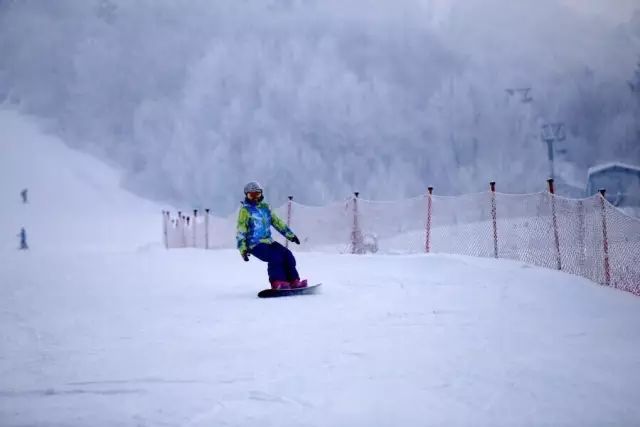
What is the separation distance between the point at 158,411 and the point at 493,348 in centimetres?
237

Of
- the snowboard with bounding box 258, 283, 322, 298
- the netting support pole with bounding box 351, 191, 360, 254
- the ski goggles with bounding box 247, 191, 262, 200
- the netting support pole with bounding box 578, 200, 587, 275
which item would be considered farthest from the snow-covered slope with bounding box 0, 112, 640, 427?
the netting support pole with bounding box 351, 191, 360, 254

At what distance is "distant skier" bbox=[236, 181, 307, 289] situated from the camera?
7.80 m

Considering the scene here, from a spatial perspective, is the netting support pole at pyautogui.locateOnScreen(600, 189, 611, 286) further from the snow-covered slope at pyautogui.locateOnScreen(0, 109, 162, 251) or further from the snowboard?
the snow-covered slope at pyautogui.locateOnScreen(0, 109, 162, 251)

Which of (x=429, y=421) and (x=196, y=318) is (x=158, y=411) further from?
(x=196, y=318)

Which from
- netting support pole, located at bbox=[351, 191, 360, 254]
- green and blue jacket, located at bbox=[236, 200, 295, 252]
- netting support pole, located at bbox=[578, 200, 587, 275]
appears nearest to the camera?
green and blue jacket, located at bbox=[236, 200, 295, 252]

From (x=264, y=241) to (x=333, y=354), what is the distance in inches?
170

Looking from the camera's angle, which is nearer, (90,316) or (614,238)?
(90,316)

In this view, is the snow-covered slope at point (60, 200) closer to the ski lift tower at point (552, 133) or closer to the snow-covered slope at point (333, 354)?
the snow-covered slope at point (333, 354)

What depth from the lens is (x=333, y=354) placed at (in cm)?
384

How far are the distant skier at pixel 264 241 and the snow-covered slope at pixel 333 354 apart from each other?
2.20 ft

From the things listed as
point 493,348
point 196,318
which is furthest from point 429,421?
point 196,318

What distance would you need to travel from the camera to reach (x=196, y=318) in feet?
18.6

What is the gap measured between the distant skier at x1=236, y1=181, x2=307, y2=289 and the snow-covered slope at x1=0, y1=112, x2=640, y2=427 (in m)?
0.67

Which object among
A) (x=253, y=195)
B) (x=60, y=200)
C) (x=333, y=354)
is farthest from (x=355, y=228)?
(x=60, y=200)
